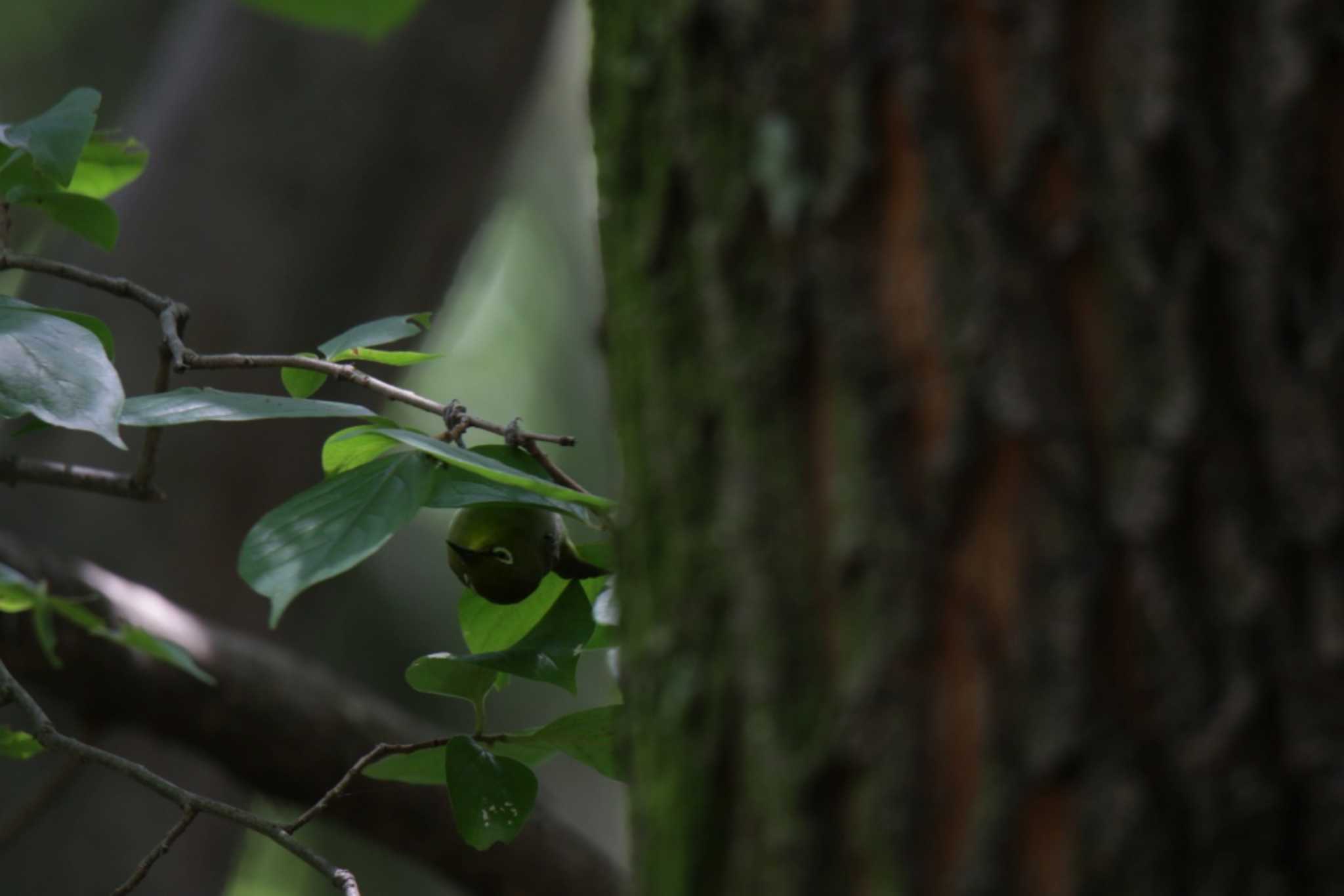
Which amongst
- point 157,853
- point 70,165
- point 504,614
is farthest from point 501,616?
point 70,165

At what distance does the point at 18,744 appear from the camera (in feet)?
2.24

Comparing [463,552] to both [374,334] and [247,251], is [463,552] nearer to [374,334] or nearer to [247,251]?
Answer: [374,334]

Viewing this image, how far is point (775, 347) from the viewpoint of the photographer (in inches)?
15.0

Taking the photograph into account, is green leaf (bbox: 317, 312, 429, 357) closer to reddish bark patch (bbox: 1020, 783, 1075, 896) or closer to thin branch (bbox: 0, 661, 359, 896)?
thin branch (bbox: 0, 661, 359, 896)

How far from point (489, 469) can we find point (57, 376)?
18 centimetres

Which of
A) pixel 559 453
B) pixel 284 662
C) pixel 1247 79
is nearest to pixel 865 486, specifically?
pixel 1247 79

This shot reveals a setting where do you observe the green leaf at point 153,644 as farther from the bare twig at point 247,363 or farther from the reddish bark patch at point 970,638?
the reddish bark patch at point 970,638

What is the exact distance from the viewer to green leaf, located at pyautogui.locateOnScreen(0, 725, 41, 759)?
680 millimetres

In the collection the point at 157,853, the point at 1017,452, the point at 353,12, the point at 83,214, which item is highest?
the point at 353,12

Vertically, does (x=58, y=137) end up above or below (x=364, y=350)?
above

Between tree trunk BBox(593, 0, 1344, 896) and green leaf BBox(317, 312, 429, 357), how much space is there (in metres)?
0.32

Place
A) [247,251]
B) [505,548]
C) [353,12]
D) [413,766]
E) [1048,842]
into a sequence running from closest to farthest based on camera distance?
[1048,842] < [505,548] < [413,766] < [353,12] < [247,251]

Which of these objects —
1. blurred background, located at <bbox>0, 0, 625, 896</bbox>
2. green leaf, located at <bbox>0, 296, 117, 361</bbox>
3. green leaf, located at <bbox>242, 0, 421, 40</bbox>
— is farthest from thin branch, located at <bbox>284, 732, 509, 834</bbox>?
blurred background, located at <bbox>0, 0, 625, 896</bbox>

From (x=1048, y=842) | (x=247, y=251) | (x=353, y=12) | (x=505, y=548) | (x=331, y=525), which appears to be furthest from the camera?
(x=247, y=251)
